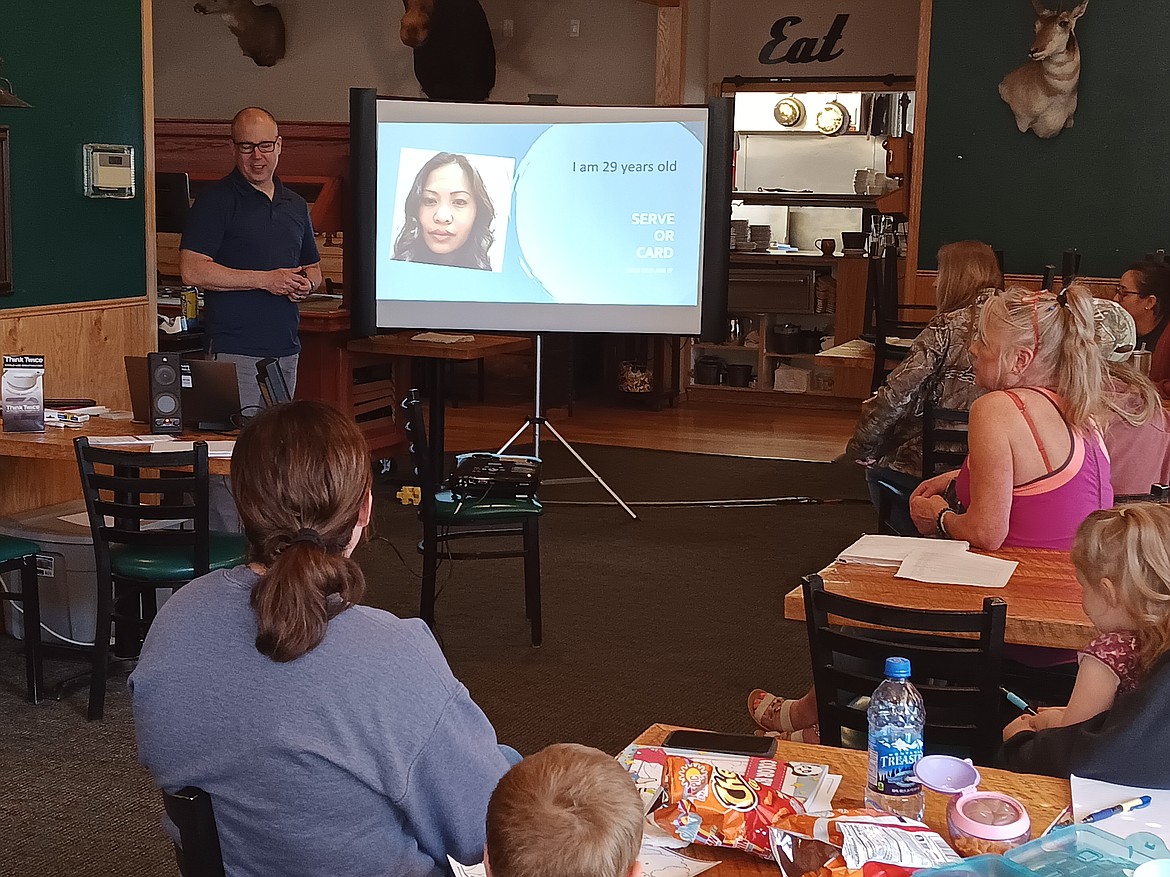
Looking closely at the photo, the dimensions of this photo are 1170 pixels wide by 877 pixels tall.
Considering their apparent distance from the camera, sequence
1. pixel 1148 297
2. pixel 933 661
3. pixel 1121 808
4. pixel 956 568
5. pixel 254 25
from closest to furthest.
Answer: pixel 1121 808 < pixel 933 661 < pixel 956 568 < pixel 1148 297 < pixel 254 25

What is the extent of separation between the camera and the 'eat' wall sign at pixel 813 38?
32.2 feet

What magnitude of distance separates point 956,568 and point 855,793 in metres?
1.10

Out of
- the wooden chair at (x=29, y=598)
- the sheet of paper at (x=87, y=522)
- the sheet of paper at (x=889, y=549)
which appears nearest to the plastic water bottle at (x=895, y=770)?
the sheet of paper at (x=889, y=549)

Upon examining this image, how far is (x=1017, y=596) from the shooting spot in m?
2.67

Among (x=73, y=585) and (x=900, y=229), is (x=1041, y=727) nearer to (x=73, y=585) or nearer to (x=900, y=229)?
(x=73, y=585)

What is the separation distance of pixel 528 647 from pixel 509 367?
5.62 metres

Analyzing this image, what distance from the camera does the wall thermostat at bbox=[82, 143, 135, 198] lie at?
5.12 metres

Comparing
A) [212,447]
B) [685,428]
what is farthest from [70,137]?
[685,428]

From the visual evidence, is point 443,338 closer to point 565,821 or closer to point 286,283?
point 286,283

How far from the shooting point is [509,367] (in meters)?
10.1

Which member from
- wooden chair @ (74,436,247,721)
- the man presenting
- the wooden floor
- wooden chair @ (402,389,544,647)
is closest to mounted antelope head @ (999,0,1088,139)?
the wooden floor

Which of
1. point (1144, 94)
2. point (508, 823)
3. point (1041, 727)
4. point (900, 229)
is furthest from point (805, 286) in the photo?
point (508, 823)

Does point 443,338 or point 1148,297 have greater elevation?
point 1148,297

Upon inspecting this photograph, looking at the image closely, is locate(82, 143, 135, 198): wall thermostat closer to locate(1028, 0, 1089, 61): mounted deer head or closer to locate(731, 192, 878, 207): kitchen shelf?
locate(1028, 0, 1089, 61): mounted deer head
